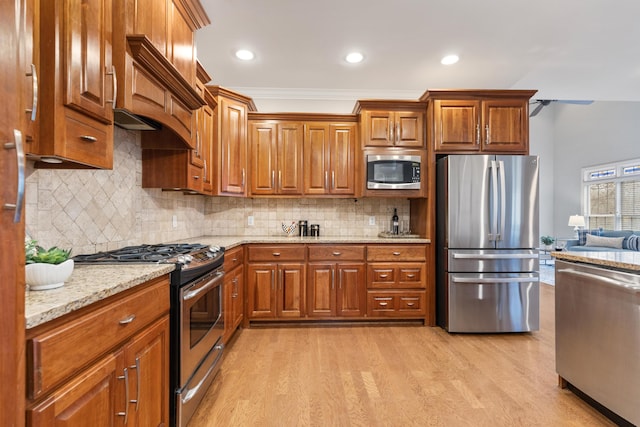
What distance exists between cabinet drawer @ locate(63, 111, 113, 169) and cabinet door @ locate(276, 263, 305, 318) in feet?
7.21

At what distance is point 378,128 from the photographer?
11.5 feet

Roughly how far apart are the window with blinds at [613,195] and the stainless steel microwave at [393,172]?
6.66 metres

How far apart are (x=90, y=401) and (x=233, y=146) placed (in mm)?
2674

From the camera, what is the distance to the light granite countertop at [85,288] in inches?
33.0

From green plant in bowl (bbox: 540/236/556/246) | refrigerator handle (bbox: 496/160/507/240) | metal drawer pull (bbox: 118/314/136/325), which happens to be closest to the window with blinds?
green plant in bowl (bbox: 540/236/556/246)

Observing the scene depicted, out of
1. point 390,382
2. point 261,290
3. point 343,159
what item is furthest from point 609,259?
point 261,290

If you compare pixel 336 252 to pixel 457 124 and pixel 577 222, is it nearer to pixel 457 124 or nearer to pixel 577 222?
pixel 457 124

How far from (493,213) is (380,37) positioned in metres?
1.92

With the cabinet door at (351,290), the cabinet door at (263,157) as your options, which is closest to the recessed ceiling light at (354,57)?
the cabinet door at (263,157)

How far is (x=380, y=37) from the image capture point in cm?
277

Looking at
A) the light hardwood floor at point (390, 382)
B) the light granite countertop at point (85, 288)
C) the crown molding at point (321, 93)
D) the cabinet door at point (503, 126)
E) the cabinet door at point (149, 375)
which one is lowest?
the light hardwood floor at point (390, 382)

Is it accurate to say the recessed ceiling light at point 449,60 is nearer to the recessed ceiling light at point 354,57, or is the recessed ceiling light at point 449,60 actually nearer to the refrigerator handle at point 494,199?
the recessed ceiling light at point 354,57

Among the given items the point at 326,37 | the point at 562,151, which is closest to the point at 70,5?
the point at 326,37

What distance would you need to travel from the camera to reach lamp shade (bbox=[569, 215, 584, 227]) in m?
7.54
